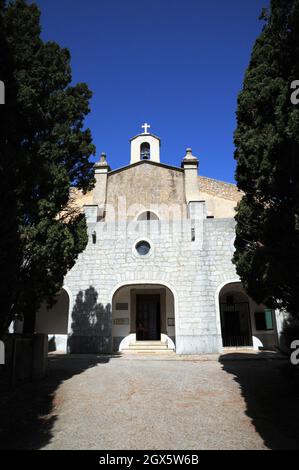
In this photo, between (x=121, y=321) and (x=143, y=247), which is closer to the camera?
(x=143, y=247)

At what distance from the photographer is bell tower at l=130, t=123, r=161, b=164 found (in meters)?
19.9

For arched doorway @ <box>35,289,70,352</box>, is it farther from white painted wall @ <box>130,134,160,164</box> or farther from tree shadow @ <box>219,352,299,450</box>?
white painted wall @ <box>130,134,160,164</box>

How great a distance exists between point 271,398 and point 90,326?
305 inches

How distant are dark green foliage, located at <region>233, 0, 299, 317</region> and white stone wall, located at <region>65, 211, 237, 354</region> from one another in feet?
16.3

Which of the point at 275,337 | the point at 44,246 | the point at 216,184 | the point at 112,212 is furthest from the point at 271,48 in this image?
the point at 216,184

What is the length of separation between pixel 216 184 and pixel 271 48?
1419cm

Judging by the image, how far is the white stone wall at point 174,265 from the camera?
12.2m

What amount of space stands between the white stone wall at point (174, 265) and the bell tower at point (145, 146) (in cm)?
797

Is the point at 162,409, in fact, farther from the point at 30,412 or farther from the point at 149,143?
the point at 149,143

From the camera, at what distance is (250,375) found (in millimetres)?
7844


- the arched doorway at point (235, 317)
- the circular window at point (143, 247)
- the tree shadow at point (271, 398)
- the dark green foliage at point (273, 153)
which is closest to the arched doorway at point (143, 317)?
the circular window at point (143, 247)

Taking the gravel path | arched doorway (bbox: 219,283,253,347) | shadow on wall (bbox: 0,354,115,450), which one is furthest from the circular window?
shadow on wall (bbox: 0,354,115,450)

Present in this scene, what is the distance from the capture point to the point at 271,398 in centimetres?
614

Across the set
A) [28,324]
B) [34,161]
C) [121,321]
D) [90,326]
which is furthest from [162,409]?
[121,321]
